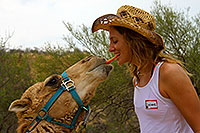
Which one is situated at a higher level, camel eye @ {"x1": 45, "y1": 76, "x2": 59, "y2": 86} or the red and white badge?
camel eye @ {"x1": 45, "y1": 76, "x2": 59, "y2": 86}

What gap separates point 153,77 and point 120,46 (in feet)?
1.23

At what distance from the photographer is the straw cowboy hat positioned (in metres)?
1.59

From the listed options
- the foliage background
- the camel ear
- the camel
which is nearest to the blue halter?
the camel

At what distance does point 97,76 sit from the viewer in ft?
8.23

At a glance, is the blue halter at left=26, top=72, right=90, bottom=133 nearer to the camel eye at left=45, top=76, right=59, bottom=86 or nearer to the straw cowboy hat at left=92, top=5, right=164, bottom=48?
the camel eye at left=45, top=76, right=59, bottom=86

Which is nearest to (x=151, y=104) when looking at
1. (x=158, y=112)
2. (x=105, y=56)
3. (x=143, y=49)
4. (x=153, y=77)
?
(x=158, y=112)

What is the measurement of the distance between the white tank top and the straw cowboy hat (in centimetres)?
21

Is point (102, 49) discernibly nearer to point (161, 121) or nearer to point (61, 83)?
point (61, 83)

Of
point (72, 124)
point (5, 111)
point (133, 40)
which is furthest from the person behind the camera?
point (5, 111)

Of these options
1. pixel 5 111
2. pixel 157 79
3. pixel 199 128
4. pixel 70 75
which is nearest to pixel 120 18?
pixel 157 79

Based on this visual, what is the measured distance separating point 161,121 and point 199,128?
0.26 metres

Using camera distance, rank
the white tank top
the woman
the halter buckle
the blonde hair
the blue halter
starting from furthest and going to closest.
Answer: the halter buckle → the blue halter → the blonde hair → the white tank top → the woman

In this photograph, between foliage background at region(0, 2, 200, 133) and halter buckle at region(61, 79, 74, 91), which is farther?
foliage background at region(0, 2, 200, 133)

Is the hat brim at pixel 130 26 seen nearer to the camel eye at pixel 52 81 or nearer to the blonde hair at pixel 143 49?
the blonde hair at pixel 143 49
